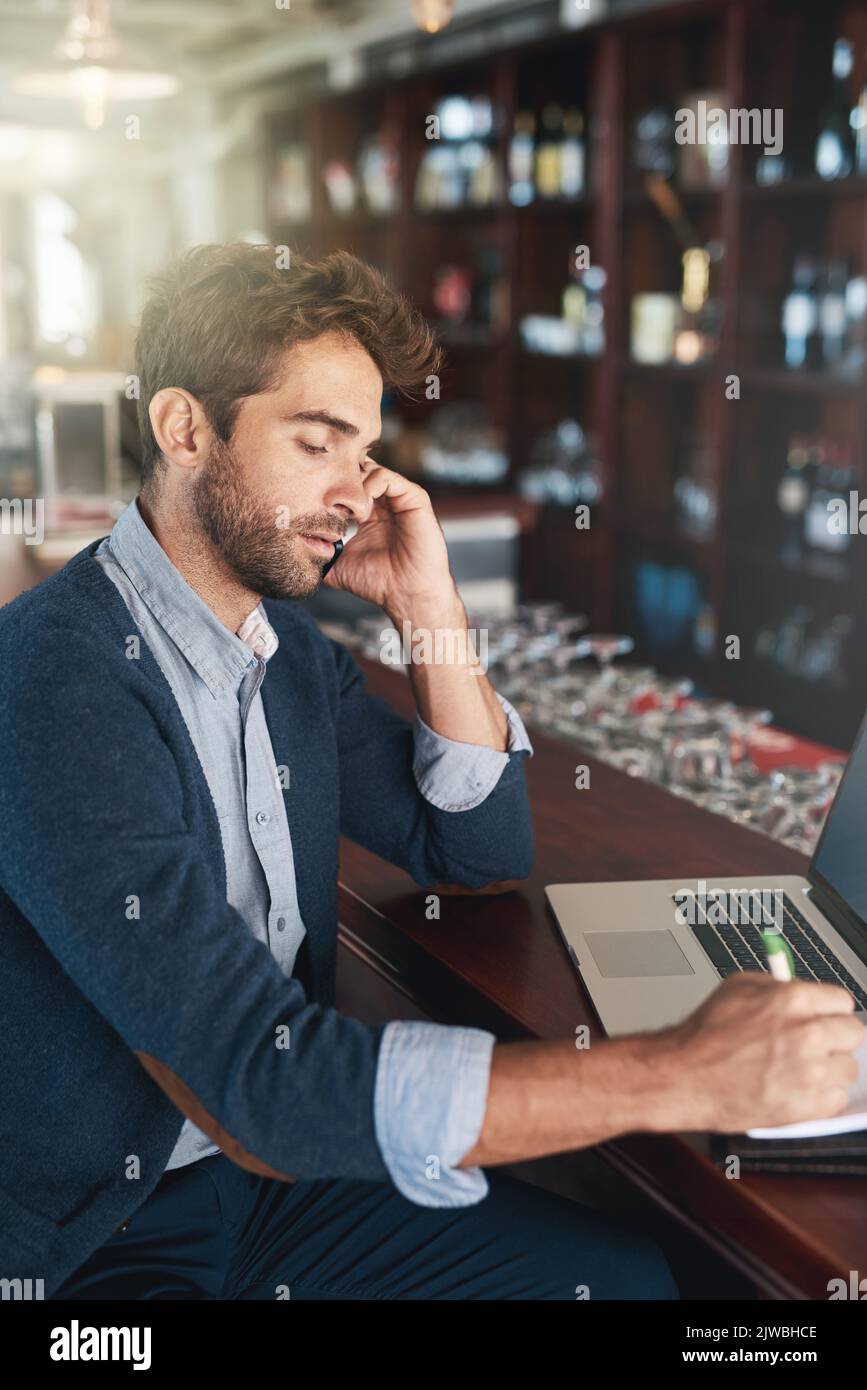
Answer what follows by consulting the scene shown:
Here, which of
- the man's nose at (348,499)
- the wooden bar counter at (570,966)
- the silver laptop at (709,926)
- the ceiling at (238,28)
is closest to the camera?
the wooden bar counter at (570,966)

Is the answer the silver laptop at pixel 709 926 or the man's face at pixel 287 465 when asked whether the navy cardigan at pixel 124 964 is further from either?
the silver laptop at pixel 709 926

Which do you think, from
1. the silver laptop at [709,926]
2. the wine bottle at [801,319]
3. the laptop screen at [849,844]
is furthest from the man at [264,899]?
the wine bottle at [801,319]

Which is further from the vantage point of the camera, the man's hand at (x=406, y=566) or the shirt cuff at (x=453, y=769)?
the man's hand at (x=406, y=566)

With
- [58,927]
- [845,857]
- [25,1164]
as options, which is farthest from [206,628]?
[845,857]

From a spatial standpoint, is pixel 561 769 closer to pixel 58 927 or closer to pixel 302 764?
pixel 302 764

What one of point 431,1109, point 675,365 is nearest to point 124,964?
point 431,1109

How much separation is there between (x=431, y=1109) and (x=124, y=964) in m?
0.25

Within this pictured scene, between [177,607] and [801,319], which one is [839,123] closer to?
[801,319]

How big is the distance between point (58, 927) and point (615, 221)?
3990 millimetres

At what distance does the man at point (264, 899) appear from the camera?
3.33ft

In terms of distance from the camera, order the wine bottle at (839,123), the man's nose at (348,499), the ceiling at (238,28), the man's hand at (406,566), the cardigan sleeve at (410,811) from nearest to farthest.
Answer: the man's nose at (348,499) → the cardigan sleeve at (410,811) → the man's hand at (406,566) → the wine bottle at (839,123) → the ceiling at (238,28)

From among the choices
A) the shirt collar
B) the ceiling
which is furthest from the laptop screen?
the ceiling

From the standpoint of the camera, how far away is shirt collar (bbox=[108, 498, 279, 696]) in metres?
1.31

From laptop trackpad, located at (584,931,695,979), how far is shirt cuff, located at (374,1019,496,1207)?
32cm
